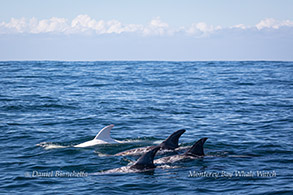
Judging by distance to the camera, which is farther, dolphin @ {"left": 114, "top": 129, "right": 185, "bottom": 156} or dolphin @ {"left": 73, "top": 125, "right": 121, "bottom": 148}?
dolphin @ {"left": 73, "top": 125, "right": 121, "bottom": 148}

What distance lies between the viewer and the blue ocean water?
458 inches

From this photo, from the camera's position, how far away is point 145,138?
1852 cm

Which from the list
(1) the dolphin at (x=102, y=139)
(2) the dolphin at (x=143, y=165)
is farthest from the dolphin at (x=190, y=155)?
(1) the dolphin at (x=102, y=139)

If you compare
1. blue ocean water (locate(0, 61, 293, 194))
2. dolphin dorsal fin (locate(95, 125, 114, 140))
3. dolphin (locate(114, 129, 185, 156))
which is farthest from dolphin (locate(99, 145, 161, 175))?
dolphin dorsal fin (locate(95, 125, 114, 140))

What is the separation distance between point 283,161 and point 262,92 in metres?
24.1

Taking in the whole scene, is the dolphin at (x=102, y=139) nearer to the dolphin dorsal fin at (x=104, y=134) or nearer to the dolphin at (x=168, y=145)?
the dolphin dorsal fin at (x=104, y=134)

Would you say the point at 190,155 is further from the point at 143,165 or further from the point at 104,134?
the point at 104,134

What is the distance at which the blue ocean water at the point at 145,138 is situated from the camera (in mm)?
11633

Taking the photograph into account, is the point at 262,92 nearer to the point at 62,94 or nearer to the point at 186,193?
the point at 62,94

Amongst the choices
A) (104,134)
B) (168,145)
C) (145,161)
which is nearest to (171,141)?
(168,145)

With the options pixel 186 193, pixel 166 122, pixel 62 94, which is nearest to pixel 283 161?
pixel 186 193

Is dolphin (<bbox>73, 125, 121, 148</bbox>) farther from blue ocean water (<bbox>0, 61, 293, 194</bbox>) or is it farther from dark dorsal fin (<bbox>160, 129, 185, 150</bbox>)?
dark dorsal fin (<bbox>160, 129, 185, 150</bbox>)

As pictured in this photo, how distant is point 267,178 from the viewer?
12.0 metres

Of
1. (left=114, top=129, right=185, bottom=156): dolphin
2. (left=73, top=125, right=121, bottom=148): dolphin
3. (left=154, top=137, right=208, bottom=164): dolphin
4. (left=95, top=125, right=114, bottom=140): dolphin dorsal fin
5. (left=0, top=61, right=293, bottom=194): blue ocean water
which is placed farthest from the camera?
(left=95, top=125, right=114, bottom=140): dolphin dorsal fin
